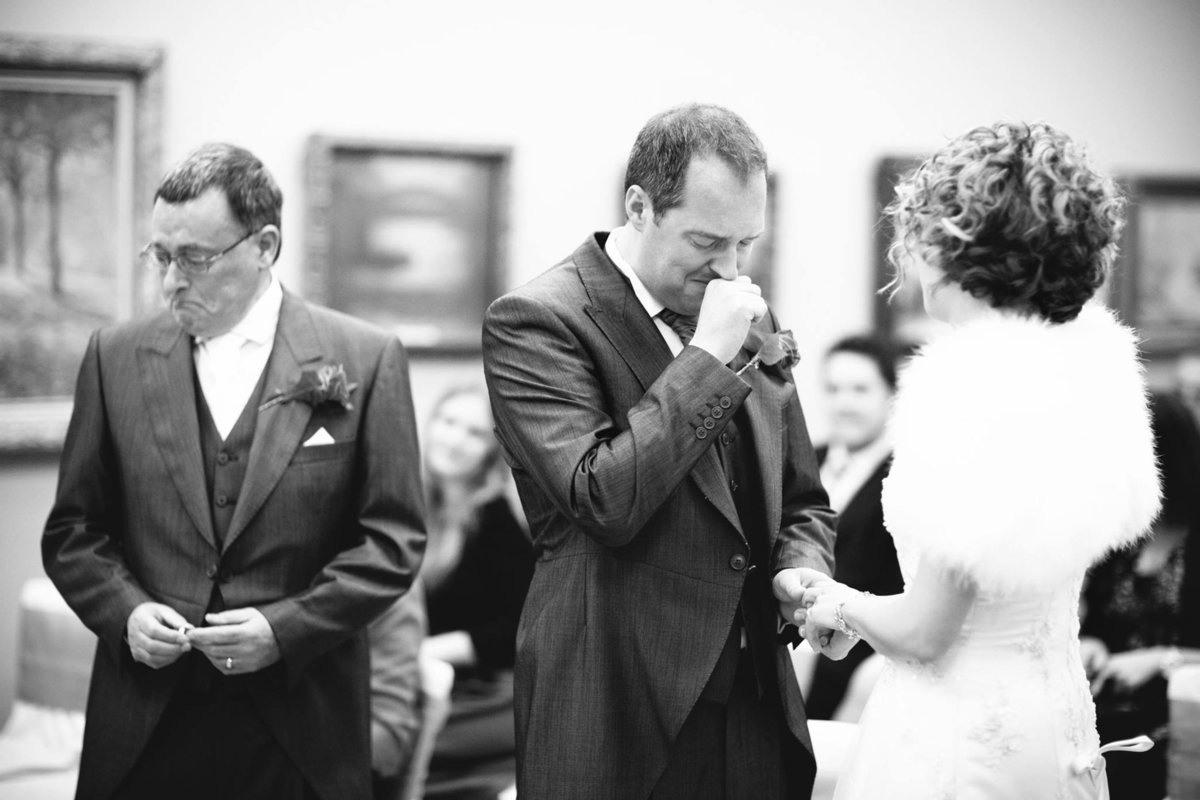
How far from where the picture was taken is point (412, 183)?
4.56 meters

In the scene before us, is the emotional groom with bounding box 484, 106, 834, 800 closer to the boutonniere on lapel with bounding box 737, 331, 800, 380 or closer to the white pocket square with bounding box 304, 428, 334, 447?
the boutonniere on lapel with bounding box 737, 331, 800, 380

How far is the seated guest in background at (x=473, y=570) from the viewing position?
13.9 ft

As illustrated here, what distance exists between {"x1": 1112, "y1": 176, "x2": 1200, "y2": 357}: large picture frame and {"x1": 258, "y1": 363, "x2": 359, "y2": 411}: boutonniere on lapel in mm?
3889

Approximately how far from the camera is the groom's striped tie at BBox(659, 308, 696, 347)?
2209 millimetres

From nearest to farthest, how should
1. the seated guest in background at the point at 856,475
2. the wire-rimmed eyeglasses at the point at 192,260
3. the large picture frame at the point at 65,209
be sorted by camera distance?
the wire-rimmed eyeglasses at the point at 192,260, the seated guest in background at the point at 856,475, the large picture frame at the point at 65,209

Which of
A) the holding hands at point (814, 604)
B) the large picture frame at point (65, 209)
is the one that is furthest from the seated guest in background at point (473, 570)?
the holding hands at point (814, 604)

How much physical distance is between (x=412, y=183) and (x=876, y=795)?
3107mm

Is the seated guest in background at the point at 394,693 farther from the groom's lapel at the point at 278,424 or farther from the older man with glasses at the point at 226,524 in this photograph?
the groom's lapel at the point at 278,424

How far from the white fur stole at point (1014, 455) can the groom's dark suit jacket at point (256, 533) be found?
1130mm

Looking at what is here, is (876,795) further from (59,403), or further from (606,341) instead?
(59,403)

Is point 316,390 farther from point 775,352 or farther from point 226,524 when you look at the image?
point 775,352

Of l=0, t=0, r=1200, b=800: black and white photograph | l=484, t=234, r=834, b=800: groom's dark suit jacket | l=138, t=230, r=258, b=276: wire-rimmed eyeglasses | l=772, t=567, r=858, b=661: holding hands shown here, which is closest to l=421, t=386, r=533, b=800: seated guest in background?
l=0, t=0, r=1200, b=800: black and white photograph

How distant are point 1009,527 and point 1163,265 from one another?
4078 mm

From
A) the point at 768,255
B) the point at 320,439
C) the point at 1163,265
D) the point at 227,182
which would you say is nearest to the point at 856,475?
the point at 768,255
